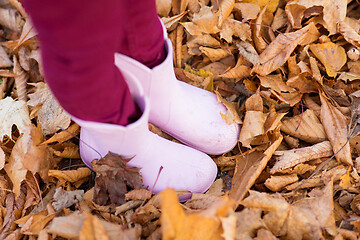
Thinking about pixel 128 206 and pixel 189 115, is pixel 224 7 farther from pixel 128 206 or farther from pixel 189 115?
pixel 128 206

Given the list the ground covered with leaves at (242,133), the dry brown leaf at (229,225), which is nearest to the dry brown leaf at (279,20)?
the ground covered with leaves at (242,133)

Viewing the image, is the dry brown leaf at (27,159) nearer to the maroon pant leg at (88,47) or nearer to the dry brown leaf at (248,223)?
the maroon pant leg at (88,47)

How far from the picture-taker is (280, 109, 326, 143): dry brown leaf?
3.64 feet

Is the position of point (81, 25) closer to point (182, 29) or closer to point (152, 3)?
point (152, 3)

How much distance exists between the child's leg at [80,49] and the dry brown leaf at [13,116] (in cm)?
56

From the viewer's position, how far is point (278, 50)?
3.80 ft

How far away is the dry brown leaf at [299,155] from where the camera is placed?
1.02 metres

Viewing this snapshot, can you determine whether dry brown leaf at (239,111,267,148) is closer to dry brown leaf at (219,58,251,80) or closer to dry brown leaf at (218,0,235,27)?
dry brown leaf at (219,58,251,80)

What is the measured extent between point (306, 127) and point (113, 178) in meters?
0.71

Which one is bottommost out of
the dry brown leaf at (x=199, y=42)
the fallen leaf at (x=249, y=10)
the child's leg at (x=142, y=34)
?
the dry brown leaf at (x=199, y=42)

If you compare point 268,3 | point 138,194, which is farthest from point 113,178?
point 268,3

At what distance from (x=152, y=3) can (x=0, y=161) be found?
31.0 inches

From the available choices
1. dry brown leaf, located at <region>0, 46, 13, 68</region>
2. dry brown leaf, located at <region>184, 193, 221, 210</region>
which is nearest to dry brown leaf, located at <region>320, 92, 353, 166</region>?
dry brown leaf, located at <region>184, 193, 221, 210</region>

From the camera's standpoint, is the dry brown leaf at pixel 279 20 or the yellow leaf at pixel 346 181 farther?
the dry brown leaf at pixel 279 20
